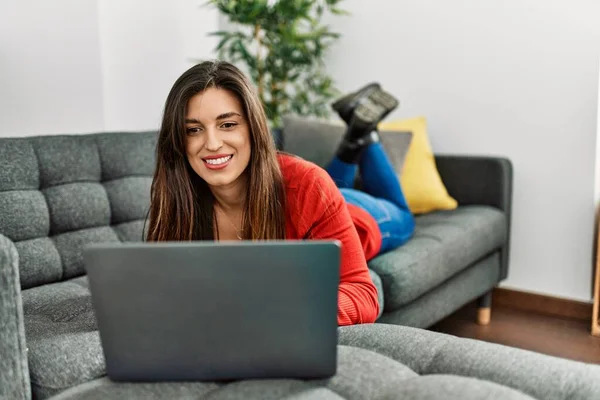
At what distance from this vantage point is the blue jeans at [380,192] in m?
2.25

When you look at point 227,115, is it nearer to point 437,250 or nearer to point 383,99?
point 437,250

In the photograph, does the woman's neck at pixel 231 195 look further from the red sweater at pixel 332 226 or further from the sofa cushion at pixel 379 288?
the sofa cushion at pixel 379 288

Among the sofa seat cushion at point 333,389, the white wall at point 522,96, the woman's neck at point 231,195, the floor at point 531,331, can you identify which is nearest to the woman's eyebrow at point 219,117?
the woman's neck at point 231,195

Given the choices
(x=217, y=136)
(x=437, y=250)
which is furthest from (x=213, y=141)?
(x=437, y=250)

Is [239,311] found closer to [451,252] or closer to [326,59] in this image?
[451,252]

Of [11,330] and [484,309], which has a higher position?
[11,330]

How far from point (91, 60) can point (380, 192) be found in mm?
1446

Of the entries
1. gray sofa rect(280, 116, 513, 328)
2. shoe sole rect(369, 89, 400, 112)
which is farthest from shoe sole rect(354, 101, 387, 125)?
gray sofa rect(280, 116, 513, 328)

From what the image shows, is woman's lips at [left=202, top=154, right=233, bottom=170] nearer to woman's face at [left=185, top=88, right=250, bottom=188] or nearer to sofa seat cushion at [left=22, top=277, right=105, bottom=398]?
woman's face at [left=185, top=88, right=250, bottom=188]

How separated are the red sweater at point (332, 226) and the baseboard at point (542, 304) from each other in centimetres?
165

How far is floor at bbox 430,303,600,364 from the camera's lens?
246 cm

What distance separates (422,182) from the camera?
2.81 metres

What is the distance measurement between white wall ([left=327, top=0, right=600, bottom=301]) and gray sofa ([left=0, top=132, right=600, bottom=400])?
0.29 m

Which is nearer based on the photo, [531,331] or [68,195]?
[68,195]
